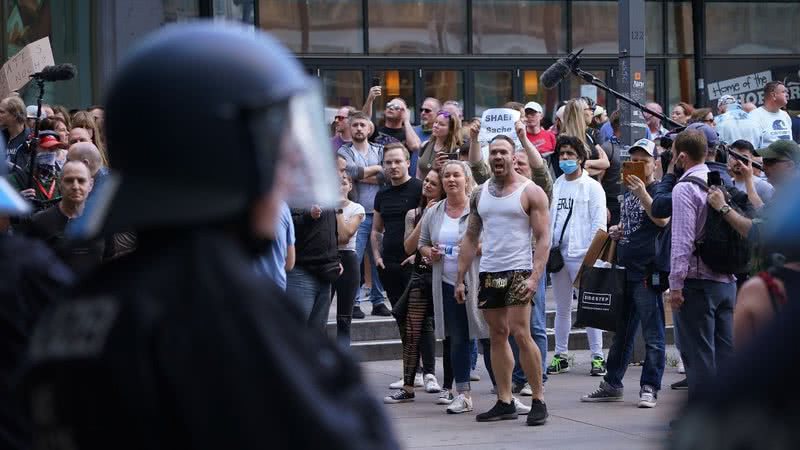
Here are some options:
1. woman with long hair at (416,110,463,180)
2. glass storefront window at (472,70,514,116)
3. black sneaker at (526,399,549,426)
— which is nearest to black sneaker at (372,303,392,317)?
woman with long hair at (416,110,463,180)

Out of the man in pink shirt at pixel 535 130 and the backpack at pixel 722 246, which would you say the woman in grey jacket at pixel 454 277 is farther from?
the man in pink shirt at pixel 535 130

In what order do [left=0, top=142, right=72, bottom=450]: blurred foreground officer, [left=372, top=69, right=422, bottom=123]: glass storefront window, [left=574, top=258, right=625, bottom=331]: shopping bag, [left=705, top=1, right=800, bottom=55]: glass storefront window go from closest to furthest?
[left=0, top=142, right=72, bottom=450]: blurred foreground officer, [left=574, top=258, right=625, bottom=331]: shopping bag, [left=372, top=69, right=422, bottom=123]: glass storefront window, [left=705, top=1, right=800, bottom=55]: glass storefront window

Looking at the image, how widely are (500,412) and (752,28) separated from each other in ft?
49.9

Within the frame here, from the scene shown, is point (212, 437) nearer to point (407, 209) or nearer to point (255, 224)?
point (255, 224)

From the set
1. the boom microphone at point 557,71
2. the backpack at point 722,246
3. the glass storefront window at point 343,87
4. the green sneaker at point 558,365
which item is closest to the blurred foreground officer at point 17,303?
the backpack at point 722,246

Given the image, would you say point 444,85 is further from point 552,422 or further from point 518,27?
point 552,422

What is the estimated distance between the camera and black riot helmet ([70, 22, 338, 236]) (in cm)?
204

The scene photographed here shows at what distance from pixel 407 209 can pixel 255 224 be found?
9.36m

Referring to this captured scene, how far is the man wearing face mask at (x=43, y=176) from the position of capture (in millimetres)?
10227

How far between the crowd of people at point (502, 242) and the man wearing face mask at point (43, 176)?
0.7 inches

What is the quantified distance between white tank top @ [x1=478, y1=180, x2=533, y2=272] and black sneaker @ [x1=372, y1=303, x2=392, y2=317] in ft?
13.0

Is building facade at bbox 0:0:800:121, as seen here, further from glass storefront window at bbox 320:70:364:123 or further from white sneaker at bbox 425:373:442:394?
white sneaker at bbox 425:373:442:394

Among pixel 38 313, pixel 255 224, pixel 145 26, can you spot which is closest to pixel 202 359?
pixel 255 224

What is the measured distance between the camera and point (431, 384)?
11.1 meters
